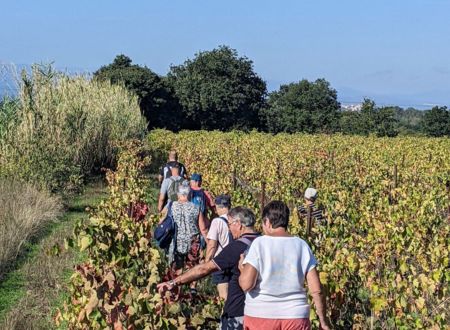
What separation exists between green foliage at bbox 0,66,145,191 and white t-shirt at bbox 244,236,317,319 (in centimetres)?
1328

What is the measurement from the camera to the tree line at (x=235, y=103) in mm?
63094

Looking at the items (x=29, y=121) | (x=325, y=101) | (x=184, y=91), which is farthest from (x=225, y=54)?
(x=29, y=121)

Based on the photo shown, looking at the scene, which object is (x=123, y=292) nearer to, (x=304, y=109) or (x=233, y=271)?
(x=233, y=271)

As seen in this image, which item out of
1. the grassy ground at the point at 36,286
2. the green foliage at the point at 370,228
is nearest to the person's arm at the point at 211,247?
the green foliage at the point at 370,228

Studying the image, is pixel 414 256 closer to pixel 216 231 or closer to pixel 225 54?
pixel 216 231

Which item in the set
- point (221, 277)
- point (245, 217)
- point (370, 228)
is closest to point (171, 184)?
point (370, 228)

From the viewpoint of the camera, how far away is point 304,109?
8400 cm

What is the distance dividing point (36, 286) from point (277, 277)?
225 inches

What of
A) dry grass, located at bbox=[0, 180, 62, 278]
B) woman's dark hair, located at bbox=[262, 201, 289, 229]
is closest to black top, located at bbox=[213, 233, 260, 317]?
woman's dark hair, located at bbox=[262, 201, 289, 229]

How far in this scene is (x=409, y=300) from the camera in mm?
5637

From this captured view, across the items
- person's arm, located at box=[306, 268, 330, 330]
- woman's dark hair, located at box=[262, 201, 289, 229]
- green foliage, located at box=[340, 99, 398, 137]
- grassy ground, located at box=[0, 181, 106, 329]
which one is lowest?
grassy ground, located at box=[0, 181, 106, 329]

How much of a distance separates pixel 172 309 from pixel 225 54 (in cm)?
7648

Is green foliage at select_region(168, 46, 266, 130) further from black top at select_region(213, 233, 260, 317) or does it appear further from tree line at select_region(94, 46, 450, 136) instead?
black top at select_region(213, 233, 260, 317)

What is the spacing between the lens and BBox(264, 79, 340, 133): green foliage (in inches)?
3159
